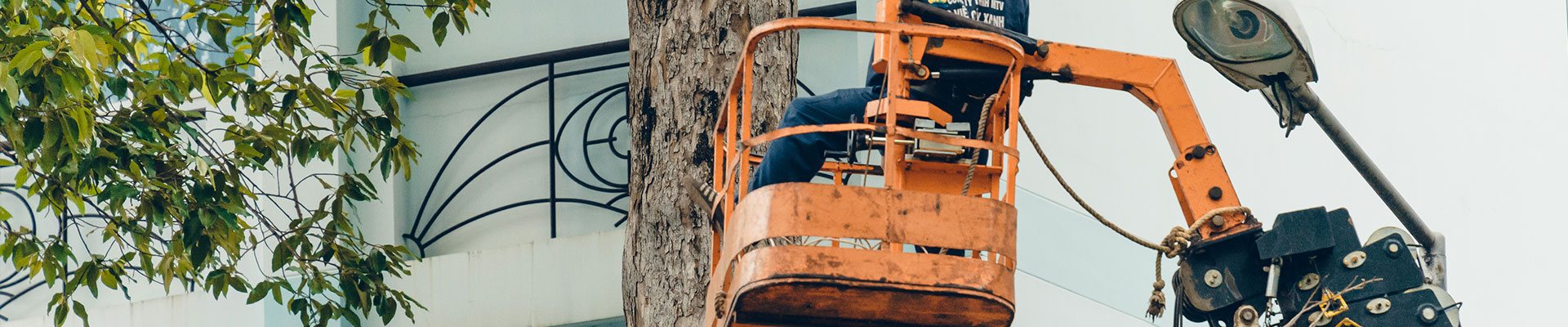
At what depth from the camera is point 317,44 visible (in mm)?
11570

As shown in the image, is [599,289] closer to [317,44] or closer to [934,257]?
[317,44]

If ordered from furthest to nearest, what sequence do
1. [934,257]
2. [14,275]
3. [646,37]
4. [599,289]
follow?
1. [14,275]
2. [599,289]
3. [646,37]
4. [934,257]

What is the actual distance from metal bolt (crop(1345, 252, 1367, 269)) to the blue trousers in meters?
1.61

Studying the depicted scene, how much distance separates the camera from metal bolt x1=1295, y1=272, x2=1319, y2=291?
21.4 feet

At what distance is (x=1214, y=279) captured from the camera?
670 centimetres

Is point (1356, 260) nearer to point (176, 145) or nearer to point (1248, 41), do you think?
point (1248, 41)

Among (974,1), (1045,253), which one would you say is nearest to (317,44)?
(1045,253)

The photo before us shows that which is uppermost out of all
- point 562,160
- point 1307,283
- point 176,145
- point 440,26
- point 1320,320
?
point 440,26

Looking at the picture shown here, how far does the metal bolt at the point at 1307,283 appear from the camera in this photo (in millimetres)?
6519

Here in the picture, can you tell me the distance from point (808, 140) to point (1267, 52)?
5.08ft

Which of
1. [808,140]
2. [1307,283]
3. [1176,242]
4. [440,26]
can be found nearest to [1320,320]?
[1307,283]

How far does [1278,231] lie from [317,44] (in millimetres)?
6613

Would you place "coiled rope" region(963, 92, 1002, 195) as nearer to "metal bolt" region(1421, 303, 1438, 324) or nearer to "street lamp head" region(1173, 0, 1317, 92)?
"street lamp head" region(1173, 0, 1317, 92)

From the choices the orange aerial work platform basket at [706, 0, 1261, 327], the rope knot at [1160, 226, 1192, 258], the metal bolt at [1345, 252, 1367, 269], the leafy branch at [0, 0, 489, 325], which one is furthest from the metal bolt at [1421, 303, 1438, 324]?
the leafy branch at [0, 0, 489, 325]
